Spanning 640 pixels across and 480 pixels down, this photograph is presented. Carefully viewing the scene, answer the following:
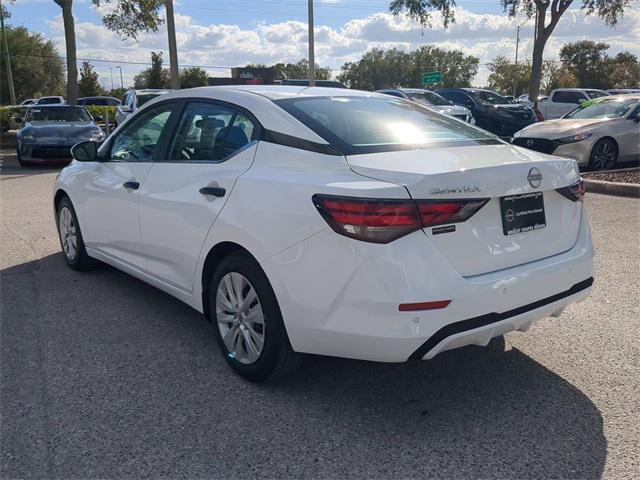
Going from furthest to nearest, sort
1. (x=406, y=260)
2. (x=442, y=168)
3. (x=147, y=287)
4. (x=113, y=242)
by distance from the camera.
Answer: (x=147, y=287)
(x=113, y=242)
(x=442, y=168)
(x=406, y=260)

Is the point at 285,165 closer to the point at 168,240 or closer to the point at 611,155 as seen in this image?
the point at 168,240

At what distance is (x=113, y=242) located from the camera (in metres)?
4.84

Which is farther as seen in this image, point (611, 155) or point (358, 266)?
point (611, 155)

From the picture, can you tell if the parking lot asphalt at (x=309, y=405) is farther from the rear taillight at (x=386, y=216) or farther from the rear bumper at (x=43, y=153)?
the rear bumper at (x=43, y=153)

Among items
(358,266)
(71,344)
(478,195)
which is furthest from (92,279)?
(478,195)

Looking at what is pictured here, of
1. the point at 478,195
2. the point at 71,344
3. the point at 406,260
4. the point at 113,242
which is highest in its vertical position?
the point at 478,195

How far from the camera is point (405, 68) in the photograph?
107125 millimetres

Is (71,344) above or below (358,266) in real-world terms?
below

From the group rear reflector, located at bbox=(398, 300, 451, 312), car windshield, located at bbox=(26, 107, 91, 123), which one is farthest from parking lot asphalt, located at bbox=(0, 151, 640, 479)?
car windshield, located at bbox=(26, 107, 91, 123)

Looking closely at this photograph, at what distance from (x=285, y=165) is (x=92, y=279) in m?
3.01

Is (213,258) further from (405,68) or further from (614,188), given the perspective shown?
(405,68)

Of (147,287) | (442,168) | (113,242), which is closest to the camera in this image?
(442,168)

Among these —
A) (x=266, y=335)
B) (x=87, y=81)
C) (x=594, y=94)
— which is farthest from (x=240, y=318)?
(x=87, y=81)

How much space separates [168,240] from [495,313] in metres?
2.15
